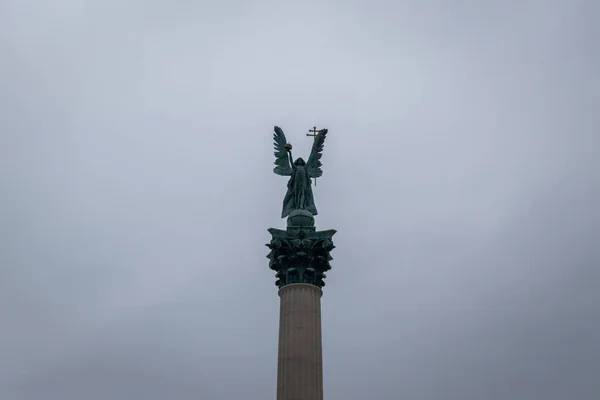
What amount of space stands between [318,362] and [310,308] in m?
2.32

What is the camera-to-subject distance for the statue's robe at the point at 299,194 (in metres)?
33.6

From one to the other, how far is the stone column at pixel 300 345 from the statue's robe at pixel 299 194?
14.8ft

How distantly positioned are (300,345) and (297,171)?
30.3 feet

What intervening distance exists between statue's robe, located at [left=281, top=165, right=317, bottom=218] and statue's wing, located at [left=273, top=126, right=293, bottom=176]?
0.66 metres

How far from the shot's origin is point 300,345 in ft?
94.6

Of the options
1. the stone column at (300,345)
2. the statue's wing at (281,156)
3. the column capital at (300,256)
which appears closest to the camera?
the stone column at (300,345)

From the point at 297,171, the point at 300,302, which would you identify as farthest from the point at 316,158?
the point at 300,302

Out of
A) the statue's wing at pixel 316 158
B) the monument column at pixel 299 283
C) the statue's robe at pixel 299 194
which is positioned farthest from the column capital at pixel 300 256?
the statue's wing at pixel 316 158

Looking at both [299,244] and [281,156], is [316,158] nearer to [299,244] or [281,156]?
[281,156]

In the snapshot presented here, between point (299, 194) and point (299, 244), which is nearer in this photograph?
point (299, 244)

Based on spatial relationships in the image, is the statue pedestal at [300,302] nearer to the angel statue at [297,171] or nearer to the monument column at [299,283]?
the monument column at [299,283]

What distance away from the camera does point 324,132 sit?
118 feet

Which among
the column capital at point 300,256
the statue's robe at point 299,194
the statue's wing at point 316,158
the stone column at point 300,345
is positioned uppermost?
the statue's wing at point 316,158

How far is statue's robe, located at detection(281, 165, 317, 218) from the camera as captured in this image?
33.6 meters
